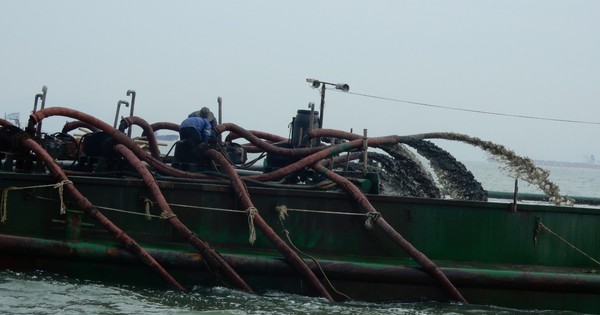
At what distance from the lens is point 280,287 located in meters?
12.8

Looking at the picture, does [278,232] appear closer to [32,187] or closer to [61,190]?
[61,190]

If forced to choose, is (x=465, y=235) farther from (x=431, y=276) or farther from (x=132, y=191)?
(x=132, y=191)

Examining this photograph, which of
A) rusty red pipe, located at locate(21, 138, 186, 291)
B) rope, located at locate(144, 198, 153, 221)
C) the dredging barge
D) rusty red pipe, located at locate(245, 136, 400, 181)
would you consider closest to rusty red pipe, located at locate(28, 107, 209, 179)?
the dredging barge

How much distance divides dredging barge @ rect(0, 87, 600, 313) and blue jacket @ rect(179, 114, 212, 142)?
1.00 ft

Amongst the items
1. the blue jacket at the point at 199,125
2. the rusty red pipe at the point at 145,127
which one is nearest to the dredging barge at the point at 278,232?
the blue jacket at the point at 199,125

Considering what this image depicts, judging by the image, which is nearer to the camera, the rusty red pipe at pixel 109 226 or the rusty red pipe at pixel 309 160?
the rusty red pipe at pixel 109 226

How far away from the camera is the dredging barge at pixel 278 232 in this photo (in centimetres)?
1259

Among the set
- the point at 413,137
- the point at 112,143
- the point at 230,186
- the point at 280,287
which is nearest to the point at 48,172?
the point at 112,143

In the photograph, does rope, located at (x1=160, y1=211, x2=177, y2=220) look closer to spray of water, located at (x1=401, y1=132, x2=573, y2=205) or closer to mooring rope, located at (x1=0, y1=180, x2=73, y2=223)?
mooring rope, located at (x1=0, y1=180, x2=73, y2=223)

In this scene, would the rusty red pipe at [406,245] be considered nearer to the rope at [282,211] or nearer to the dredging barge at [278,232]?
the dredging barge at [278,232]

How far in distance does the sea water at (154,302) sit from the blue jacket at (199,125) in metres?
2.31

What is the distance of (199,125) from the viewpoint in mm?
13734

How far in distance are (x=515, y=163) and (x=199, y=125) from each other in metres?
4.51

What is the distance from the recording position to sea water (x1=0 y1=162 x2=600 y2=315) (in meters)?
11.6
